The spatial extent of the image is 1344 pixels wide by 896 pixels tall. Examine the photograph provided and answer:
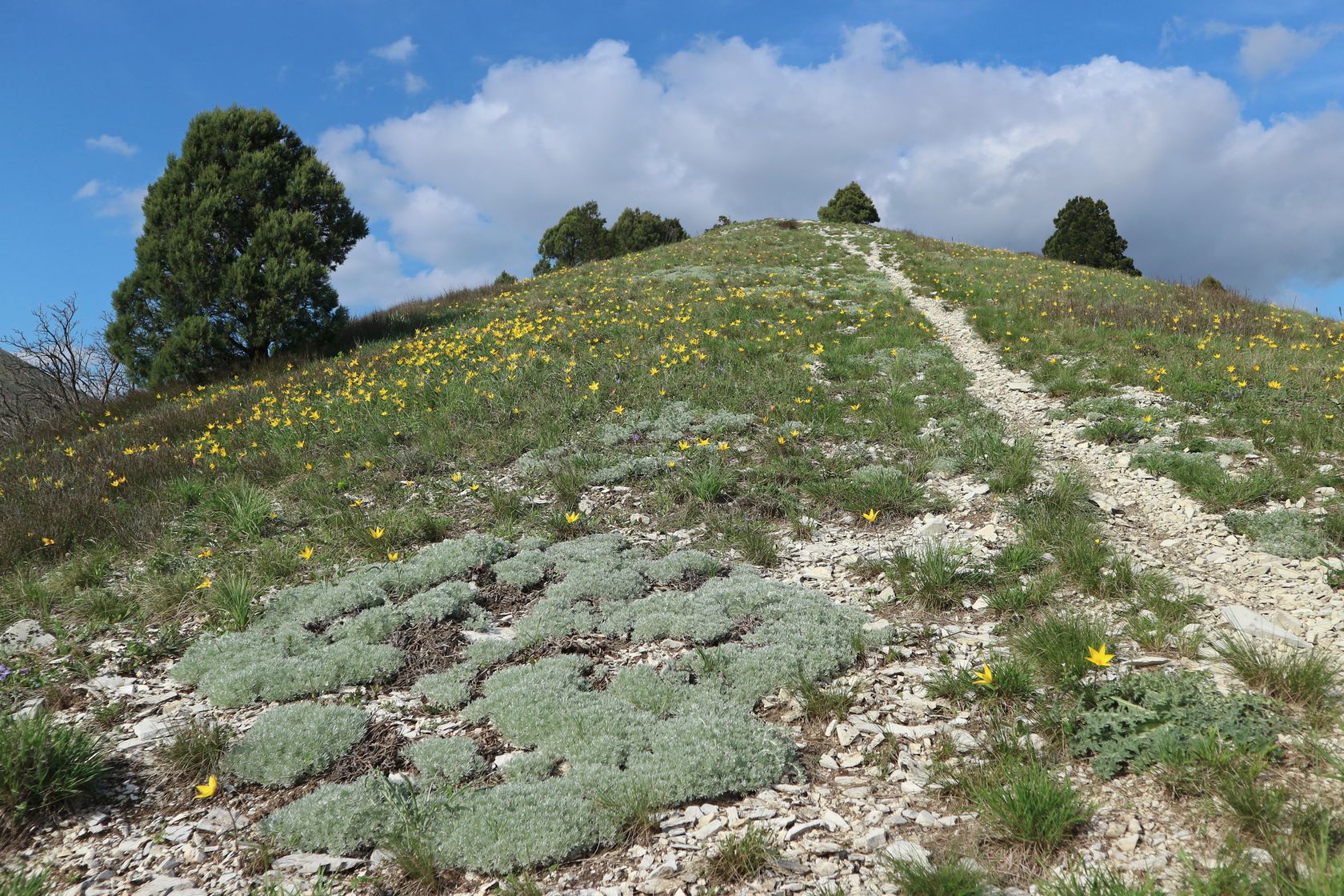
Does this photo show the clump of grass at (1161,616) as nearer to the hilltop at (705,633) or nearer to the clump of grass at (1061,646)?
the hilltop at (705,633)

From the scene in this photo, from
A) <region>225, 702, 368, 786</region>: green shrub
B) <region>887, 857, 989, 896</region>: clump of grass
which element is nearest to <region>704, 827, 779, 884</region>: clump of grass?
<region>887, 857, 989, 896</region>: clump of grass

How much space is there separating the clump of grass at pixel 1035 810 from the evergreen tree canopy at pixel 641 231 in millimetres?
50094

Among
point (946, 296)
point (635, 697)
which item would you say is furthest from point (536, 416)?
point (946, 296)

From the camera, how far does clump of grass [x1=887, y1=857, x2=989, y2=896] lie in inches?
116

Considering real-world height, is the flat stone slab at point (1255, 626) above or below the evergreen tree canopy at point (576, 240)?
below

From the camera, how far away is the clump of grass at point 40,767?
12.6ft

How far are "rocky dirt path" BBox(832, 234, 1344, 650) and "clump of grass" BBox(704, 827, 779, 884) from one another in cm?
389

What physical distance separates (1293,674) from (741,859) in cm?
344

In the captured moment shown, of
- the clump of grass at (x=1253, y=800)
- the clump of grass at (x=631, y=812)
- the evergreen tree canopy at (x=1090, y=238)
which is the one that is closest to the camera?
the clump of grass at (x=1253, y=800)

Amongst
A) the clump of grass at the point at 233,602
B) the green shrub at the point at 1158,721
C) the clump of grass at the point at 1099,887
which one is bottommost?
the clump of grass at the point at 1099,887

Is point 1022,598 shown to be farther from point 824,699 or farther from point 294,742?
point 294,742

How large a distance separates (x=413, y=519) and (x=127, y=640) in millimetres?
2689

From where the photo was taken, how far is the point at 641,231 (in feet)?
171

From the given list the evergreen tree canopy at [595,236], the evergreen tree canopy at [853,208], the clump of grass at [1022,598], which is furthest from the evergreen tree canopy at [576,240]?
the clump of grass at [1022,598]
